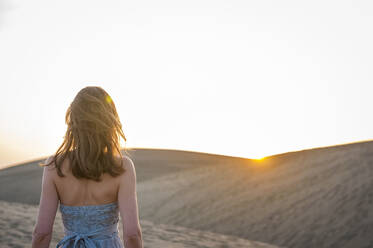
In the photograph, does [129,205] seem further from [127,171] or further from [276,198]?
[276,198]

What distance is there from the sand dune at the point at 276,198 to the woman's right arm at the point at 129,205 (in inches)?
440

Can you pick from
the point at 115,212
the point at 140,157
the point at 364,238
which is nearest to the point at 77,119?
the point at 115,212

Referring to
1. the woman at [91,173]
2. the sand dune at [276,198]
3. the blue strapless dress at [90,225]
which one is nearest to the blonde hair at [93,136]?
the woman at [91,173]

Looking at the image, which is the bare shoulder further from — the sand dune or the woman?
the sand dune

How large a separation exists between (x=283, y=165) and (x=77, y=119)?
1953 cm

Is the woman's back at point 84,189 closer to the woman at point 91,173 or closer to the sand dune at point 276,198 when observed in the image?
the woman at point 91,173

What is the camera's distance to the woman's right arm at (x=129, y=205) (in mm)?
2049

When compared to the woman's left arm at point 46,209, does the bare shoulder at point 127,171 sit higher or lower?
higher

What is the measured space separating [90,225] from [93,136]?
1.49ft

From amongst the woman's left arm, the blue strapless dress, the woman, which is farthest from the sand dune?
the woman's left arm

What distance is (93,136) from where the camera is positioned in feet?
6.78

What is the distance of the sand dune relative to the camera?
44.5 feet

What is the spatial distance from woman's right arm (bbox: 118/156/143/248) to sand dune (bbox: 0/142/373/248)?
11.2 m

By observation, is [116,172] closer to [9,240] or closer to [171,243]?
[9,240]
